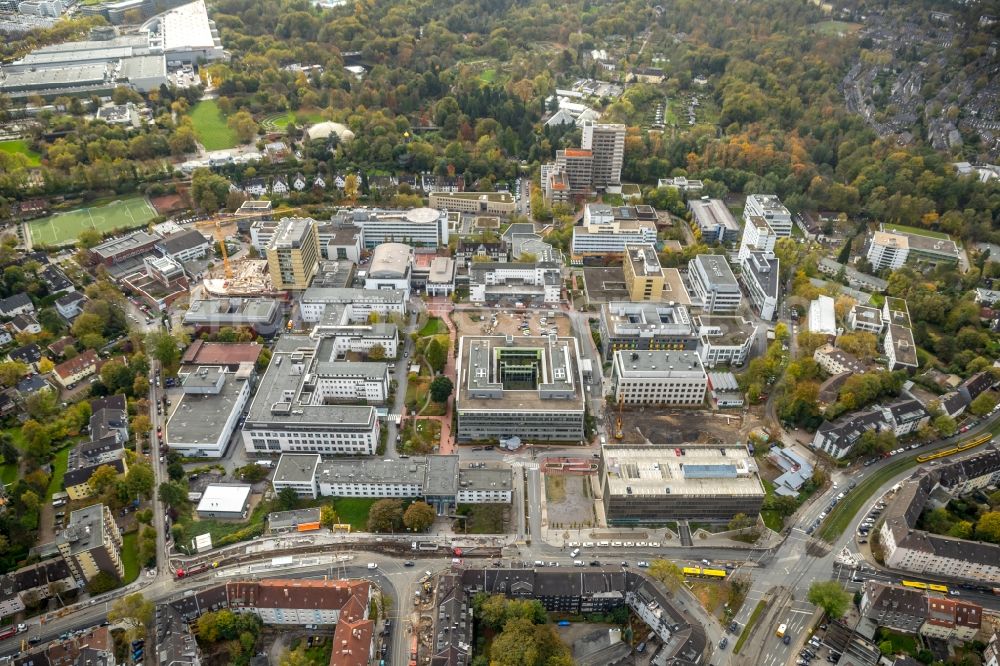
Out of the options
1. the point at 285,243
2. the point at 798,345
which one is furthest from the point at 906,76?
the point at 285,243

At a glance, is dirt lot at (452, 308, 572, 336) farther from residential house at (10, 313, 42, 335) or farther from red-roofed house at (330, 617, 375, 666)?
residential house at (10, 313, 42, 335)

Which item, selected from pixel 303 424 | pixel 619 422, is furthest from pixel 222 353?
pixel 619 422

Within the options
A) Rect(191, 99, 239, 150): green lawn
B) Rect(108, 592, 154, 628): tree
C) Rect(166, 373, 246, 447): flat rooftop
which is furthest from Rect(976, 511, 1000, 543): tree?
Rect(191, 99, 239, 150): green lawn

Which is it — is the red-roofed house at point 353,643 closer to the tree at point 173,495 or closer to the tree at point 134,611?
the tree at point 134,611

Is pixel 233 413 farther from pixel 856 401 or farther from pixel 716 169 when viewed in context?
pixel 716 169

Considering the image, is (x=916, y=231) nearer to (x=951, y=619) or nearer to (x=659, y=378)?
(x=659, y=378)

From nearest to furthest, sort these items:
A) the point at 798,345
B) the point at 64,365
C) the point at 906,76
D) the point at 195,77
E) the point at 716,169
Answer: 1. the point at 64,365
2. the point at 798,345
3. the point at 716,169
4. the point at 906,76
5. the point at 195,77
